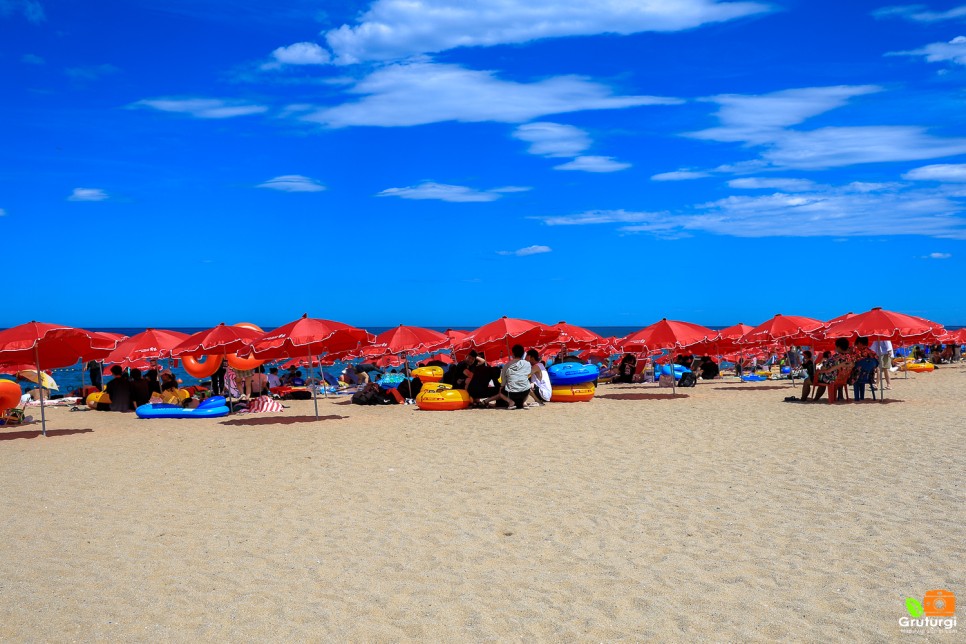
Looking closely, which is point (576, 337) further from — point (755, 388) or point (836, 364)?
point (836, 364)

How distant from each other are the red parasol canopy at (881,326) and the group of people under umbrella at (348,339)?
0.02 metres

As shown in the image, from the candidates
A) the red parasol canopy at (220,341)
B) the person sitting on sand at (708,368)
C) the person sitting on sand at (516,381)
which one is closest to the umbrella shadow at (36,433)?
the red parasol canopy at (220,341)

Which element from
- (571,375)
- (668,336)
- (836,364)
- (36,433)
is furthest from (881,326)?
(36,433)

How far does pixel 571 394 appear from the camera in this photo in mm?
15977

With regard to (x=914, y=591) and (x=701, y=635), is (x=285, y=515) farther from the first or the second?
(x=914, y=591)

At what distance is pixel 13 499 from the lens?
7645mm

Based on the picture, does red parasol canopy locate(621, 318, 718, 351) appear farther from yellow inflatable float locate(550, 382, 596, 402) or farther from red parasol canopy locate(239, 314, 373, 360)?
red parasol canopy locate(239, 314, 373, 360)

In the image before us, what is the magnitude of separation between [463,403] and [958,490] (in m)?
8.94

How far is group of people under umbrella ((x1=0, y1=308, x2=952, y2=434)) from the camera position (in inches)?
510

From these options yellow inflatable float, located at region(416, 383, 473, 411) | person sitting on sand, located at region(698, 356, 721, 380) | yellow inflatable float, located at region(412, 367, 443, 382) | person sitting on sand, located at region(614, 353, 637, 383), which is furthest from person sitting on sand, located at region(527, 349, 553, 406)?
person sitting on sand, located at region(698, 356, 721, 380)

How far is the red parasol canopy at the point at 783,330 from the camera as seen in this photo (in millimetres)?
18047

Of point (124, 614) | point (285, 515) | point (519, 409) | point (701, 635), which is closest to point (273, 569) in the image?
point (124, 614)

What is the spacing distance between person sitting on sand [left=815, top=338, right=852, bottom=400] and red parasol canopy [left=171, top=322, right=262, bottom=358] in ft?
33.1

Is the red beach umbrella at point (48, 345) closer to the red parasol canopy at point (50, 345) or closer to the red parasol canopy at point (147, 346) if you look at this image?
the red parasol canopy at point (50, 345)
